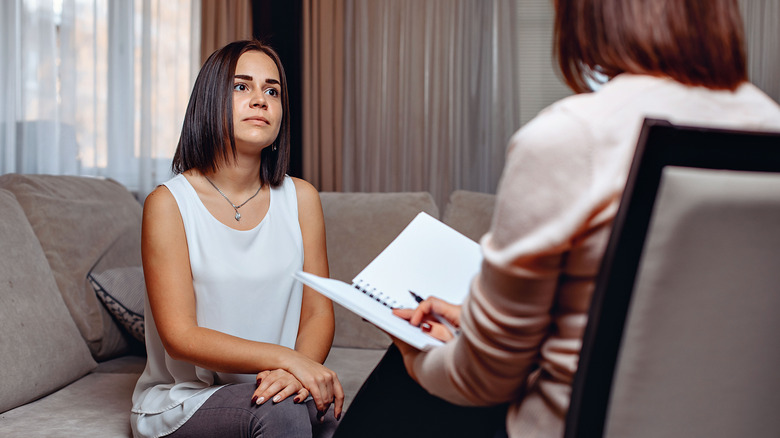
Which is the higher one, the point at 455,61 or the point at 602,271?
the point at 455,61

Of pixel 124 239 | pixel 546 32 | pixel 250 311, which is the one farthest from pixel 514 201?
pixel 546 32

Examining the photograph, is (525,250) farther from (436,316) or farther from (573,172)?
(436,316)

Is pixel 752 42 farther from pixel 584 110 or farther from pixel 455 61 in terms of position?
pixel 584 110

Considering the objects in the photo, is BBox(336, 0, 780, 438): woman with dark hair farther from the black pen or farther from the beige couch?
the beige couch

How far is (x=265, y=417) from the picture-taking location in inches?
40.0

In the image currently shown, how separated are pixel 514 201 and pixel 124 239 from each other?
5.56 ft

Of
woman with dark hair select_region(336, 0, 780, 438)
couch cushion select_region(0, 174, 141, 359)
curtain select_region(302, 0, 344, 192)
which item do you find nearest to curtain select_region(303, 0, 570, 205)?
curtain select_region(302, 0, 344, 192)

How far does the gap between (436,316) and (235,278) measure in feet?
2.06

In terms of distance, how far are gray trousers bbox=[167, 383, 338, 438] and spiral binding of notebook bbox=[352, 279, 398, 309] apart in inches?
14.8

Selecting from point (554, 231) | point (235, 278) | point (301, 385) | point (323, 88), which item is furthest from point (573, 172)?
point (323, 88)

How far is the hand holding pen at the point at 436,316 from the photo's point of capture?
72cm

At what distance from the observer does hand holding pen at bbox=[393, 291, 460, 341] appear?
0.72 meters

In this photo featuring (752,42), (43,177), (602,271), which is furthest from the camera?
(752,42)

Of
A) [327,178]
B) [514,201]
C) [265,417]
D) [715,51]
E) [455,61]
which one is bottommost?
[265,417]
